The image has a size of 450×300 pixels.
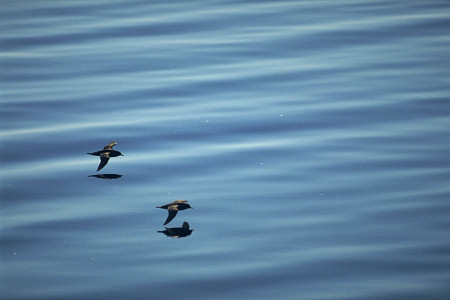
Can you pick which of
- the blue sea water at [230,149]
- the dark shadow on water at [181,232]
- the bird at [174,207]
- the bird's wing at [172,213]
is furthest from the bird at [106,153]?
the dark shadow on water at [181,232]

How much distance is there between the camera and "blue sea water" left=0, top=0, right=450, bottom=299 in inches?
364

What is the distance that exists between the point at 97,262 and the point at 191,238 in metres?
1.20

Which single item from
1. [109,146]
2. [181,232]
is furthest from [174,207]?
[109,146]

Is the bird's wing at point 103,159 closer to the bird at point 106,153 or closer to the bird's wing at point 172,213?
the bird at point 106,153

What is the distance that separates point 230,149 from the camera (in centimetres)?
1229

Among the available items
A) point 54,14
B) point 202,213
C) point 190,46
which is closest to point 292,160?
point 202,213

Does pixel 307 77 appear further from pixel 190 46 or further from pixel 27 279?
pixel 27 279

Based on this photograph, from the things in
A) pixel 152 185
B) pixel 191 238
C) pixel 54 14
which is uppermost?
pixel 54 14

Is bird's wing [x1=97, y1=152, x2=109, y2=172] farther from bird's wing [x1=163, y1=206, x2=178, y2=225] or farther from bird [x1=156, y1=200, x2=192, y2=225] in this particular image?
bird's wing [x1=163, y1=206, x2=178, y2=225]

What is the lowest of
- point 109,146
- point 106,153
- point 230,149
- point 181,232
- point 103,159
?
point 181,232

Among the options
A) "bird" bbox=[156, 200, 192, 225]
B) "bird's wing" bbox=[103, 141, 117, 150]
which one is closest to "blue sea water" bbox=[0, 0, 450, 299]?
"bird" bbox=[156, 200, 192, 225]

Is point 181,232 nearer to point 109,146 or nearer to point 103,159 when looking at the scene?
point 103,159

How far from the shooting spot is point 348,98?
45.2 ft

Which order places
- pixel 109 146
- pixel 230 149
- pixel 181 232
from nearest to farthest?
pixel 181 232, pixel 109 146, pixel 230 149
